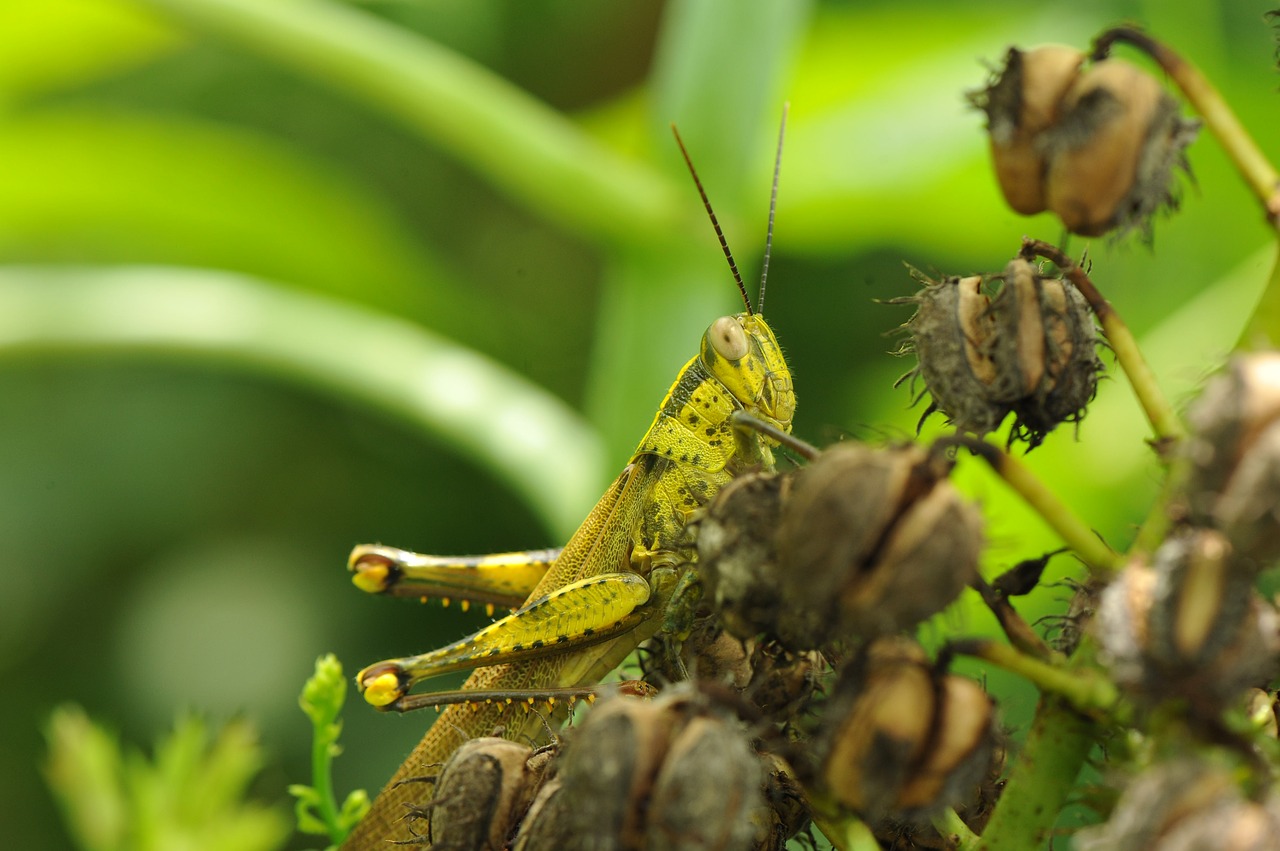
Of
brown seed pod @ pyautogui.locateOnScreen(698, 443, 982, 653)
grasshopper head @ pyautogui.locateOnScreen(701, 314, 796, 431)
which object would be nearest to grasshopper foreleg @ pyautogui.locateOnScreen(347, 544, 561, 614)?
grasshopper head @ pyautogui.locateOnScreen(701, 314, 796, 431)

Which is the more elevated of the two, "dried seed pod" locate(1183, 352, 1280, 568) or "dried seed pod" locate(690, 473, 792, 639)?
"dried seed pod" locate(1183, 352, 1280, 568)

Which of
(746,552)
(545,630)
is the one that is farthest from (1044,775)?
(545,630)

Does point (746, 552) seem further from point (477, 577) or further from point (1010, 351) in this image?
point (477, 577)

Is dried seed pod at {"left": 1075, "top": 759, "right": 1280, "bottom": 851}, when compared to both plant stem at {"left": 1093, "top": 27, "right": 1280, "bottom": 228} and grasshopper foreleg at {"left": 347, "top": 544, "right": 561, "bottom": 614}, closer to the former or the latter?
plant stem at {"left": 1093, "top": 27, "right": 1280, "bottom": 228}

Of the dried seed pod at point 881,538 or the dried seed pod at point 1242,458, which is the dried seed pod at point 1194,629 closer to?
the dried seed pod at point 1242,458

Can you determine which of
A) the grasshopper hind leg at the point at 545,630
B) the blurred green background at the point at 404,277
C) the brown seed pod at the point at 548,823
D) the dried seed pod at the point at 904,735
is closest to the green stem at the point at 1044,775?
the dried seed pod at the point at 904,735

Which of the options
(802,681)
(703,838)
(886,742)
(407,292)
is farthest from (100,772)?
(407,292)

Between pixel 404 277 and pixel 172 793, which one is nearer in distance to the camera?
pixel 172 793

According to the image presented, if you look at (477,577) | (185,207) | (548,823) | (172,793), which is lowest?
(172,793)
